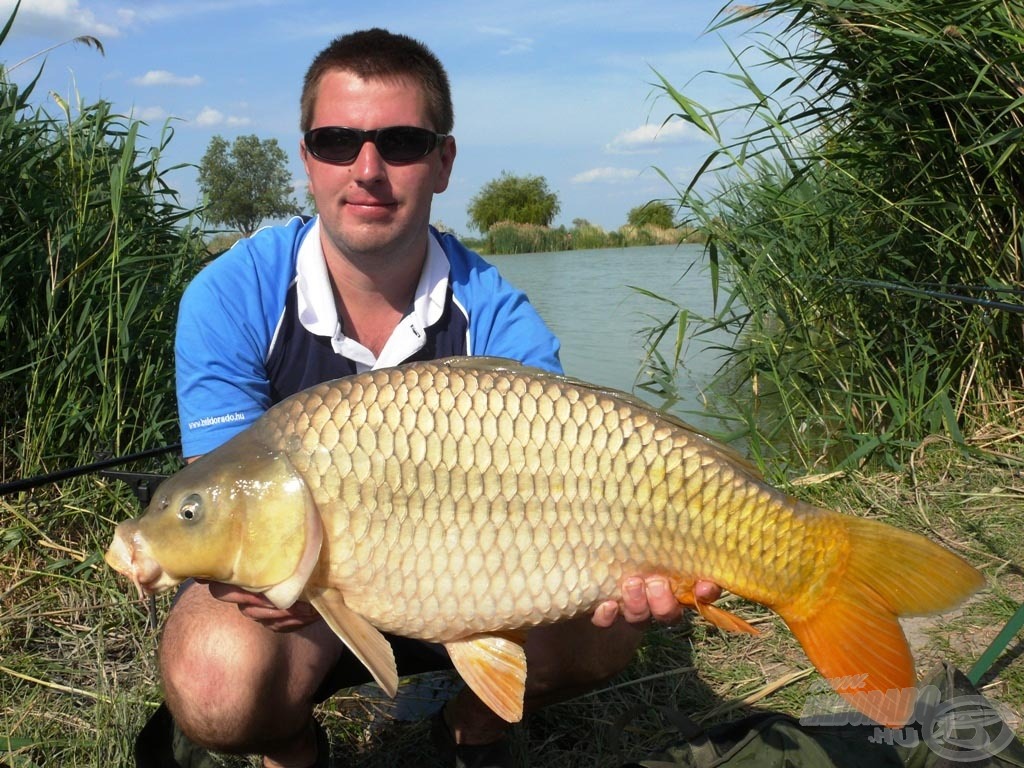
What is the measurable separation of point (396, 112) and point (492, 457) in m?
0.83

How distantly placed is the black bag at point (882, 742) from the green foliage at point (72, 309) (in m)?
1.71

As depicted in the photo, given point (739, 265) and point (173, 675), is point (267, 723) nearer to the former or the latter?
point (173, 675)

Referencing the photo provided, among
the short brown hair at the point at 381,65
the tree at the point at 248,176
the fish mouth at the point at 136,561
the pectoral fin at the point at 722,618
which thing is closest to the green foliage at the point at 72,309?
the short brown hair at the point at 381,65

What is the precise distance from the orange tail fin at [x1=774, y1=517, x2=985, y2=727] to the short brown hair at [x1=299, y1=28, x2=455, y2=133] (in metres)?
1.16

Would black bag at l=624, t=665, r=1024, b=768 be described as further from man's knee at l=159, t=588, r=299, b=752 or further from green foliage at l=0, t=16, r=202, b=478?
green foliage at l=0, t=16, r=202, b=478

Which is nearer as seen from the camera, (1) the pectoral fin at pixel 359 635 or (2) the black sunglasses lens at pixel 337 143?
(1) the pectoral fin at pixel 359 635

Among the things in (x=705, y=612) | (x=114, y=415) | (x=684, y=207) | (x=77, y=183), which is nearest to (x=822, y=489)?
(x=684, y=207)

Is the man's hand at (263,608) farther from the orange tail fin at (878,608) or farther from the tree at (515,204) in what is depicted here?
the tree at (515,204)

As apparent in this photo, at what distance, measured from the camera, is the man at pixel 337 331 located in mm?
1551

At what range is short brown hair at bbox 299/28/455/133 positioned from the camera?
Answer: 187cm

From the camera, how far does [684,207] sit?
366 cm

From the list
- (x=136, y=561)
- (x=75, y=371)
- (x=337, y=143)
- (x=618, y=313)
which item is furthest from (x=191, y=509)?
(x=618, y=313)

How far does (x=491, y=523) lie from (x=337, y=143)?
86 cm

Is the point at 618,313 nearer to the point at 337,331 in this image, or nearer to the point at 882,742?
the point at 337,331
